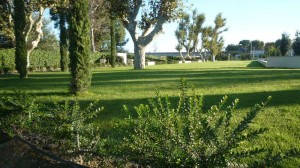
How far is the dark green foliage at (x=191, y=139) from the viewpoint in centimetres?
196

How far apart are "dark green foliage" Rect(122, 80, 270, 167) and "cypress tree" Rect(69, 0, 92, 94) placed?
22.4ft

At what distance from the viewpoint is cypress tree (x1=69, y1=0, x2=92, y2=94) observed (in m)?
9.13

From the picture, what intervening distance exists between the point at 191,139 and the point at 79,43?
7.66m

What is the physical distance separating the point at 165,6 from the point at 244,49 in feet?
350

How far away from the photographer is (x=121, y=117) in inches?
229

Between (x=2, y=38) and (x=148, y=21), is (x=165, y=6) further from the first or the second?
(x=2, y=38)

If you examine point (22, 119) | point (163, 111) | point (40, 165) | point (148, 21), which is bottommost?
point (40, 165)

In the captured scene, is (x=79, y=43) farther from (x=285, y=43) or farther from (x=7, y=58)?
(x=285, y=43)

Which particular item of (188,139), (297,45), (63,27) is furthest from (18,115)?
(297,45)

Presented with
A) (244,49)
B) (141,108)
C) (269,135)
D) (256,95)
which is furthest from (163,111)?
(244,49)

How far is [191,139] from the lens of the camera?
6.95 feet

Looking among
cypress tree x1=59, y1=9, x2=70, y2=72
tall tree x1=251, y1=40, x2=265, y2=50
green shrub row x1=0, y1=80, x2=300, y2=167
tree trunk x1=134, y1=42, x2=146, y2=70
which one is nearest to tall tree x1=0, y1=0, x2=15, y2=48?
cypress tree x1=59, y1=9, x2=70, y2=72

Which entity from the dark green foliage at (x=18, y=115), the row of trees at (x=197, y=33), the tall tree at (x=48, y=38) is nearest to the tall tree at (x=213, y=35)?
the row of trees at (x=197, y=33)

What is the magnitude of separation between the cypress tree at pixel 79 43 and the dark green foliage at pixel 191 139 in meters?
6.83
